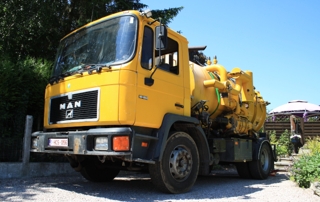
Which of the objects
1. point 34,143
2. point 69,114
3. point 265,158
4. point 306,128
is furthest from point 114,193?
point 306,128

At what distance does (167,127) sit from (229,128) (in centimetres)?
292

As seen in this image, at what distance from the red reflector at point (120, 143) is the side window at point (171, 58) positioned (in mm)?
1600

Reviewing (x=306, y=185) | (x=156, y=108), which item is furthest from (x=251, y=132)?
(x=156, y=108)

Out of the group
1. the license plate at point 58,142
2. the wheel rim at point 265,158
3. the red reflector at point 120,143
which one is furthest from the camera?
the wheel rim at point 265,158

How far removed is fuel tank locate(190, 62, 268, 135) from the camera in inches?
260

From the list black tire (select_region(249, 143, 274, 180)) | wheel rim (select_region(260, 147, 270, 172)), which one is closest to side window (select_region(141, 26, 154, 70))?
black tire (select_region(249, 143, 274, 180))

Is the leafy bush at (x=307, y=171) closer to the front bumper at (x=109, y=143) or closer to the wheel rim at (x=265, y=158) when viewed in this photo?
the wheel rim at (x=265, y=158)

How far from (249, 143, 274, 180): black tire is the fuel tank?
25.3 inches

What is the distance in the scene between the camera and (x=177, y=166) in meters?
5.18

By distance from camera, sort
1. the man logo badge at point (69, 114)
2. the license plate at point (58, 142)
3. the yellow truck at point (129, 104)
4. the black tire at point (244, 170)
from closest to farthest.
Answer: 1. the yellow truck at point (129, 104)
2. the license plate at point (58, 142)
3. the man logo badge at point (69, 114)
4. the black tire at point (244, 170)

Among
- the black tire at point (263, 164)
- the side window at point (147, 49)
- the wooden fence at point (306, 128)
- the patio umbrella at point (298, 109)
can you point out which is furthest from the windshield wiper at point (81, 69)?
the patio umbrella at point (298, 109)

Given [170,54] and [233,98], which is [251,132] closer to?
[233,98]

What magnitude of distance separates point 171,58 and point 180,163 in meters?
1.91

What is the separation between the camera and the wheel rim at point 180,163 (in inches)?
201
